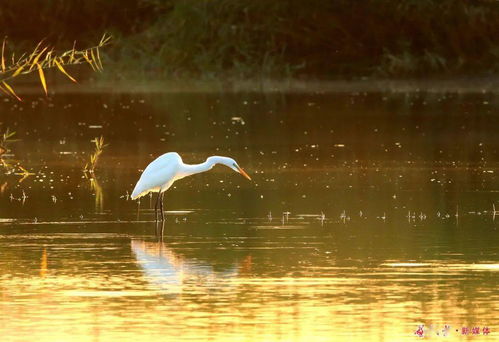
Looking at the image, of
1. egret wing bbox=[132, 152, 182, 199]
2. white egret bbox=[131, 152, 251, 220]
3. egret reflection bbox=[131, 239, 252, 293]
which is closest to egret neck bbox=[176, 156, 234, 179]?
white egret bbox=[131, 152, 251, 220]

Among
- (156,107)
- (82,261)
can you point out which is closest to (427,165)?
(82,261)

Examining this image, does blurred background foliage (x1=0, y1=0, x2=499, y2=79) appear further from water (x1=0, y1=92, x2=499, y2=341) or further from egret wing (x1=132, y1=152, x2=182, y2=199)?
A: egret wing (x1=132, y1=152, x2=182, y2=199)

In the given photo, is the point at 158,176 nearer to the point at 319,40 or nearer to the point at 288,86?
the point at 288,86

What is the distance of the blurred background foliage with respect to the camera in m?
46.3

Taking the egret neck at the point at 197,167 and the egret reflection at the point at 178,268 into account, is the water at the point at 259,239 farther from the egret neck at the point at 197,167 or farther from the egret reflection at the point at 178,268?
the egret neck at the point at 197,167

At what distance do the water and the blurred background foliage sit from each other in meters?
17.3

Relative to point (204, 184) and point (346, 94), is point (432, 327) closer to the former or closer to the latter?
point (204, 184)

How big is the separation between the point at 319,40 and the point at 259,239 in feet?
110

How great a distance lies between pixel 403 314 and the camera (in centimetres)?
1067

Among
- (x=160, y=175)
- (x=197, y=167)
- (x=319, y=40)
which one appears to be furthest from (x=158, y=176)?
(x=319, y=40)

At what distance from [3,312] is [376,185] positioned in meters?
9.47

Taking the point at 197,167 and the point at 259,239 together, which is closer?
the point at 259,239

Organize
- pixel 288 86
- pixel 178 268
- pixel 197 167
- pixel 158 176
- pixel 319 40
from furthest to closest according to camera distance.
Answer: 1. pixel 319 40
2. pixel 288 86
3. pixel 197 167
4. pixel 158 176
5. pixel 178 268

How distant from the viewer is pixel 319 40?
4781 centimetres
